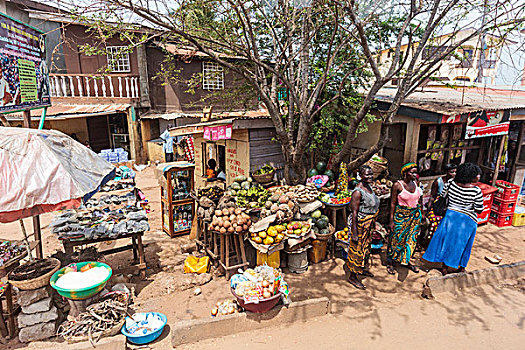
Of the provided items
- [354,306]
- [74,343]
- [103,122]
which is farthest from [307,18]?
[103,122]

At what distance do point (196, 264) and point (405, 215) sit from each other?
4.07 meters

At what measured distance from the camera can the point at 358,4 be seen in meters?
6.62

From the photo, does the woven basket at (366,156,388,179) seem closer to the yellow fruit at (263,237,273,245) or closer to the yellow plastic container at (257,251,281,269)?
the yellow plastic container at (257,251,281,269)

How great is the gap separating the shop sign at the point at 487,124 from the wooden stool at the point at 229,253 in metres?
5.98

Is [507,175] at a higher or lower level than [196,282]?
higher

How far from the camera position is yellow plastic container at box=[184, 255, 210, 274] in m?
6.11

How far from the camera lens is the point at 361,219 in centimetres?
532

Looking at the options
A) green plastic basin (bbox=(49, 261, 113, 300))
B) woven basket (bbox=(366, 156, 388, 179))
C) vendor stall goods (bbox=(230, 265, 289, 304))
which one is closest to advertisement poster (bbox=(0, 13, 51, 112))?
green plastic basin (bbox=(49, 261, 113, 300))

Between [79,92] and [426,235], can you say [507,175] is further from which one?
[79,92]

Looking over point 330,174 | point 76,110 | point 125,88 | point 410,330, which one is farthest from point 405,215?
point 125,88

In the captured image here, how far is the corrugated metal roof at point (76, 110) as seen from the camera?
13.5 metres

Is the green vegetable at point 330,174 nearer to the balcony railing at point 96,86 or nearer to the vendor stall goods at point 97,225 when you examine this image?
the vendor stall goods at point 97,225

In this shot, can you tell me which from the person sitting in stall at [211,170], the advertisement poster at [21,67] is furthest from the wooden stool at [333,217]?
the advertisement poster at [21,67]

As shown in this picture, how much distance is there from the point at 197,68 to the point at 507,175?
1385 centimetres
